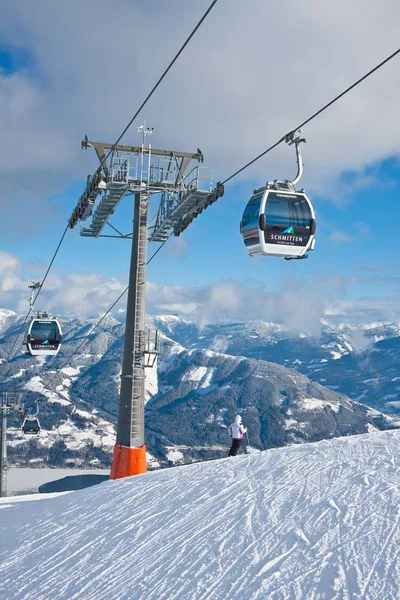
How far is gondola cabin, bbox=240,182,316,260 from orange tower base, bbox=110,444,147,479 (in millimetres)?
11826

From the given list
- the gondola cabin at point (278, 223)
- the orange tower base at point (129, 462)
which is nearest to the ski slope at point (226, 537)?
the orange tower base at point (129, 462)

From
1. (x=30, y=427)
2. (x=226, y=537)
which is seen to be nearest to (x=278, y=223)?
(x=226, y=537)

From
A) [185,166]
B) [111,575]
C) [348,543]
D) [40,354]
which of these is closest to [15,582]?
[111,575]

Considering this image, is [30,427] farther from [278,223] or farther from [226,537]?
[226,537]

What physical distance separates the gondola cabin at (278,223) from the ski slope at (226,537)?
6.33m

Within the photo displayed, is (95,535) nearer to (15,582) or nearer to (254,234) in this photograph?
(15,582)

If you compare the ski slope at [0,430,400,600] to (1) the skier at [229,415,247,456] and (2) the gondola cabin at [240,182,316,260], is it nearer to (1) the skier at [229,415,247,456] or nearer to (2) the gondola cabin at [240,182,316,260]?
(1) the skier at [229,415,247,456]

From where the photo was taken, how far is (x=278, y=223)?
16.2 m

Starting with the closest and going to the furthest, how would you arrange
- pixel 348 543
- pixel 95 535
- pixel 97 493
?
pixel 348 543 → pixel 95 535 → pixel 97 493

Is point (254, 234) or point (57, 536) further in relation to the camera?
point (254, 234)

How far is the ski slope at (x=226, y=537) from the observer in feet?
33.5

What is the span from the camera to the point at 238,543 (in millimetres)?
11961

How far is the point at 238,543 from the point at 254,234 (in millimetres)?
7983

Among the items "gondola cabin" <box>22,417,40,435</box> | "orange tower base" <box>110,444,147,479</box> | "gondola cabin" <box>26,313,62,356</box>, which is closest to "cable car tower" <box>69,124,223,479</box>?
"orange tower base" <box>110,444,147,479</box>
